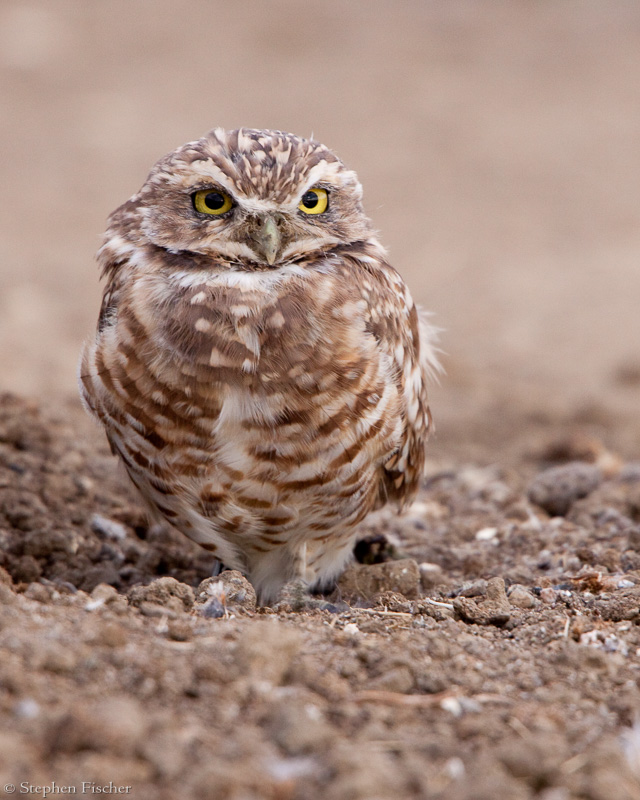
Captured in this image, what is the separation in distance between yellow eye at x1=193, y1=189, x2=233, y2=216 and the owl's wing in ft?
2.42

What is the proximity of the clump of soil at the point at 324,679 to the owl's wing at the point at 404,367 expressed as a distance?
0.43m

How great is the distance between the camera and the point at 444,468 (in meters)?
7.08

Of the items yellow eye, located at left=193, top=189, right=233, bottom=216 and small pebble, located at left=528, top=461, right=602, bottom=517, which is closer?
yellow eye, located at left=193, top=189, right=233, bottom=216

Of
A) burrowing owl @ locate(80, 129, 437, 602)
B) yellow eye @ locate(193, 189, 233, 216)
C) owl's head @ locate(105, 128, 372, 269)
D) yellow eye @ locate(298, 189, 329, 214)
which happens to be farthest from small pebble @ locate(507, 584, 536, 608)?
yellow eye @ locate(193, 189, 233, 216)

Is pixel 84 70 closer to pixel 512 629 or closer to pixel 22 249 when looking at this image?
pixel 22 249

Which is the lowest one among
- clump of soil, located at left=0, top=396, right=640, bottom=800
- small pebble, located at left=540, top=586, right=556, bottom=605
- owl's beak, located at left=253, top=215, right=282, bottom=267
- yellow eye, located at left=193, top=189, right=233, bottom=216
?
small pebble, located at left=540, top=586, right=556, bottom=605

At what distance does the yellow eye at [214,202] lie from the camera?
404cm

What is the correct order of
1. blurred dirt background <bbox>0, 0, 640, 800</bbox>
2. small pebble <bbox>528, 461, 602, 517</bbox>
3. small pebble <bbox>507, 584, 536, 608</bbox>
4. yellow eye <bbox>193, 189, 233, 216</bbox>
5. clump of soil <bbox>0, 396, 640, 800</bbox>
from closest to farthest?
clump of soil <bbox>0, 396, 640, 800</bbox>
blurred dirt background <bbox>0, 0, 640, 800</bbox>
small pebble <bbox>507, 584, 536, 608</bbox>
yellow eye <bbox>193, 189, 233, 216</bbox>
small pebble <bbox>528, 461, 602, 517</bbox>

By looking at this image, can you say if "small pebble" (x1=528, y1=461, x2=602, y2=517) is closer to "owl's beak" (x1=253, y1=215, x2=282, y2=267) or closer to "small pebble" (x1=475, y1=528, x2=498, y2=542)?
"small pebble" (x1=475, y1=528, x2=498, y2=542)

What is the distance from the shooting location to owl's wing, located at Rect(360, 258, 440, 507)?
4328 mm

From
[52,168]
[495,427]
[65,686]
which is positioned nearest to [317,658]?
[65,686]

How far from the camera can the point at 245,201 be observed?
13.1 ft

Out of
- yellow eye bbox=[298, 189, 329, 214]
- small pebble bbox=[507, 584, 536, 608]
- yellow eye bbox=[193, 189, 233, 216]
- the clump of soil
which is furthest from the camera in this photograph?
yellow eye bbox=[298, 189, 329, 214]

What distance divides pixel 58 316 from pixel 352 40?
12.0 m
